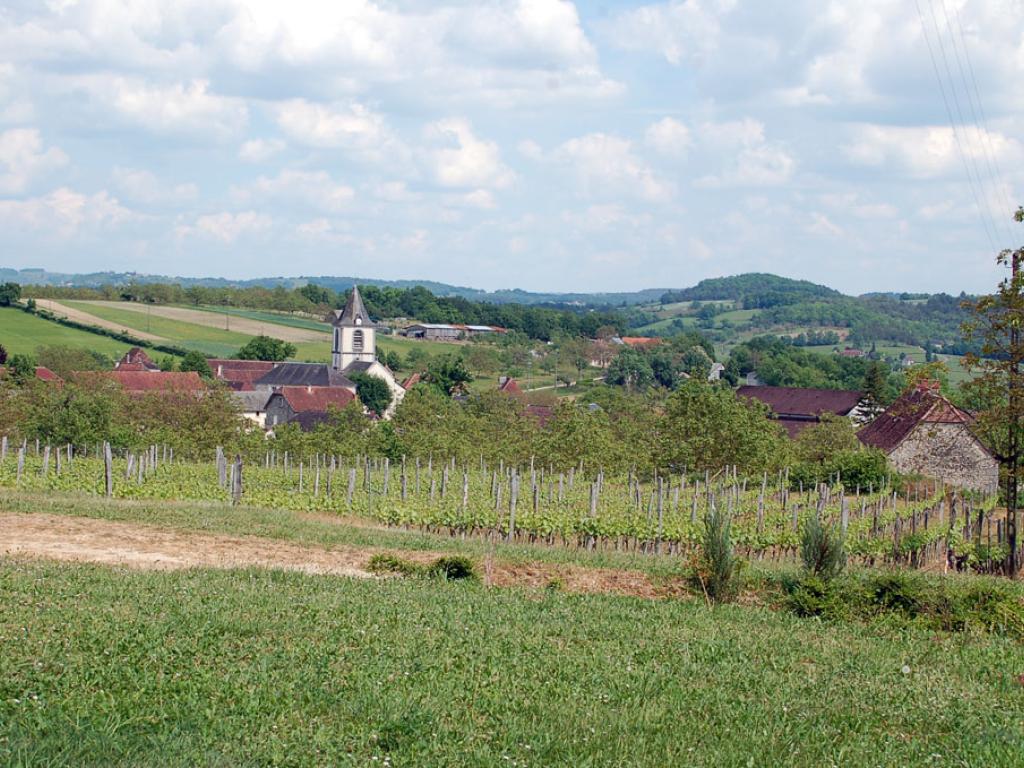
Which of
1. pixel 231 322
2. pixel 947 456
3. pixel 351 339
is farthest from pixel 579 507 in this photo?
pixel 231 322

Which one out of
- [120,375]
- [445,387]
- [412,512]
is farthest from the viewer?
[445,387]

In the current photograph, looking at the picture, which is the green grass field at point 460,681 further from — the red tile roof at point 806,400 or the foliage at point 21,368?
the red tile roof at point 806,400

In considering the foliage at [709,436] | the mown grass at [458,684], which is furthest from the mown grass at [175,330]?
the mown grass at [458,684]

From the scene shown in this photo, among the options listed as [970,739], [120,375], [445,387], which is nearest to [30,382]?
[120,375]

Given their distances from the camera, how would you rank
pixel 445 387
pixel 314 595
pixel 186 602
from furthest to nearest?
pixel 445 387 < pixel 314 595 < pixel 186 602

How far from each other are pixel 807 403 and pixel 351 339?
46.3 m

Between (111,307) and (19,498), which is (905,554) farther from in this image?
(111,307)

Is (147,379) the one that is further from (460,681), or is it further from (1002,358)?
(460,681)

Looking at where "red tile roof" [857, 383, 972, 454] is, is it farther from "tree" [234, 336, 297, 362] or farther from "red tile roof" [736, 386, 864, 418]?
"tree" [234, 336, 297, 362]

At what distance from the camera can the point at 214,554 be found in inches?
756

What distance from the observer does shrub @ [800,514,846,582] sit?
52.4 feet

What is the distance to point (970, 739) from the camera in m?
9.03

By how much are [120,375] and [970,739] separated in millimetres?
80132

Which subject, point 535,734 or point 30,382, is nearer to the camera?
point 535,734
